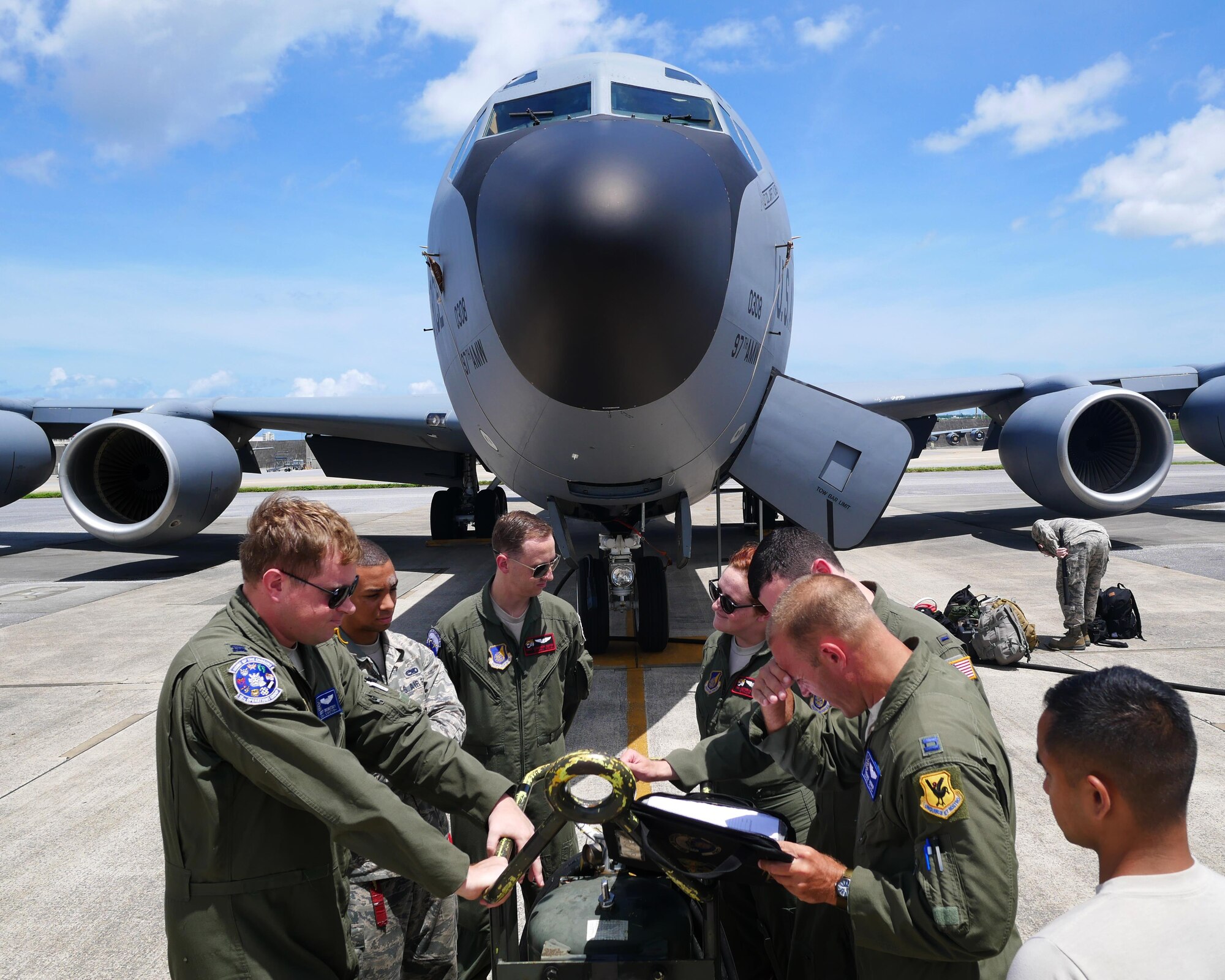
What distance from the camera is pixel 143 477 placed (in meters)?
12.2

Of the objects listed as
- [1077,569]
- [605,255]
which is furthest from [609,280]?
[1077,569]

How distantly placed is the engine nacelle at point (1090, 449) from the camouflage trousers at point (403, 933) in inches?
447

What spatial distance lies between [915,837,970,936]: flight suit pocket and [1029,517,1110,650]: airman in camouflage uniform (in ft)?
20.1

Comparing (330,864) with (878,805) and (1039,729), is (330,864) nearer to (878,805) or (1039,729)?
(878,805)

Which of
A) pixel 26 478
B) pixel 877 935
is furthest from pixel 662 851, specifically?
pixel 26 478

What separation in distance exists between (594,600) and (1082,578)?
4.17 m

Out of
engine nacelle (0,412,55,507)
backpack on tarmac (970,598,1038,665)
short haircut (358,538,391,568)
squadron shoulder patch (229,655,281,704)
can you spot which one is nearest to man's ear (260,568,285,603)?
squadron shoulder patch (229,655,281,704)

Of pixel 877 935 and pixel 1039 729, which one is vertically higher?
pixel 1039 729

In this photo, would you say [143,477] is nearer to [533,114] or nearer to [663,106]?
[533,114]

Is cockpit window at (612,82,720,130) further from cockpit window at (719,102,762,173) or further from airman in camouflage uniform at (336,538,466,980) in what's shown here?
airman in camouflage uniform at (336,538,466,980)

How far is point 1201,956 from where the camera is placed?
118cm

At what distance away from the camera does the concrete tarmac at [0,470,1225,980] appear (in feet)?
11.5

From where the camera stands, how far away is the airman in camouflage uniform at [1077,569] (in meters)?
6.91

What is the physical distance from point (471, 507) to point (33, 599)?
6.75 metres
